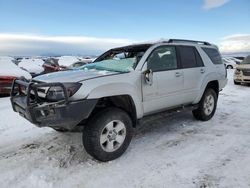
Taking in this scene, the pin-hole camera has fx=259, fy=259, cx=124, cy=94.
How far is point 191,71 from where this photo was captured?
17.1 feet

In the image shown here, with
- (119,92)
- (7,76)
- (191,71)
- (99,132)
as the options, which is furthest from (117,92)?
(7,76)

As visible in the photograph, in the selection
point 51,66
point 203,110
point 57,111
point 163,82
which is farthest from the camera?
point 51,66

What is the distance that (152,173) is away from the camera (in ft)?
11.3

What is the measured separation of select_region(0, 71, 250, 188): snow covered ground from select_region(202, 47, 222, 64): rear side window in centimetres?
149

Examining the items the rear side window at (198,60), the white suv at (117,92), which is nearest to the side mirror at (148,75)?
the white suv at (117,92)

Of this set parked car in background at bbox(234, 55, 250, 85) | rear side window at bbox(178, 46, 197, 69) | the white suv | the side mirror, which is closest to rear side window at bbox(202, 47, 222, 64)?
the white suv

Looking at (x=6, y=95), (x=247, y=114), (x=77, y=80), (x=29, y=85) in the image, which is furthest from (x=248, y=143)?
(x=6, y=95)

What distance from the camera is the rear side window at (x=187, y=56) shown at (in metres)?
5.13

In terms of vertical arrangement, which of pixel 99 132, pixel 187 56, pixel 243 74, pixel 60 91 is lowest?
pixel 243 74

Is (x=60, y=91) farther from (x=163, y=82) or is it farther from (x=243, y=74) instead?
(x=243, y=74)

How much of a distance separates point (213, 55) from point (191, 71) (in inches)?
49.1

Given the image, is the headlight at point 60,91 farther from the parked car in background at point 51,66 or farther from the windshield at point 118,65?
the parked car in background at point 51,66

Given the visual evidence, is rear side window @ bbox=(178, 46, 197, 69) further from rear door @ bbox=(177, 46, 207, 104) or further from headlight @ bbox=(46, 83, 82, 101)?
headlight @ bbox=(46, 83, 82, 101)

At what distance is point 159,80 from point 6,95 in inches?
276
